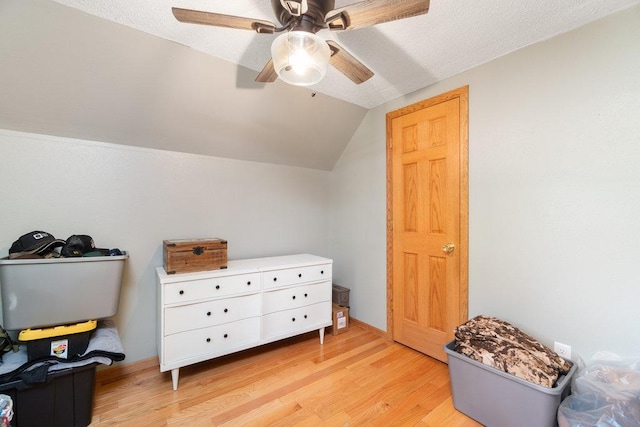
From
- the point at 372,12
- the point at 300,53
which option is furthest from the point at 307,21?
the point at 372,12

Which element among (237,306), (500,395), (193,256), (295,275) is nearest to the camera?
(500,395)

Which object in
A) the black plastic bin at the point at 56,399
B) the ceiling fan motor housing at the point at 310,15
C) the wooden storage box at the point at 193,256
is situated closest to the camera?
the ceiling fan motor housing at the point at 310,15

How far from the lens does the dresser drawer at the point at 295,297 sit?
2277mm

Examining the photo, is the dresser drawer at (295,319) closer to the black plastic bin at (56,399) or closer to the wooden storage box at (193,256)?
the wooden storage box at (193,256)

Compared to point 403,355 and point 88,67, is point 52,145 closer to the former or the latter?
point 88,67

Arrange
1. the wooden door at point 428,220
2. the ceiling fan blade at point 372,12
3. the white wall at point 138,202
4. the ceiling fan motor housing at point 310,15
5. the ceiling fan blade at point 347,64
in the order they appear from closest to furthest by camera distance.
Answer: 1. the ceiling fan blade at point 372,12
2. the ceiling fan motor housing at point 310,15
3. the ceiling fan blade at point 347,64
4. the white wall at point 138,202
5. the wooden door at point 428,220

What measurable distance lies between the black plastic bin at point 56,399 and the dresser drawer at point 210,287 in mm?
538

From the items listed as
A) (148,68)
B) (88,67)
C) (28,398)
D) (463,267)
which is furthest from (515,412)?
(88,67)

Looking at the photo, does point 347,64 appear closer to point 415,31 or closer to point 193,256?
point 415,31

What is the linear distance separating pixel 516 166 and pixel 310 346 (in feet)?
7.28

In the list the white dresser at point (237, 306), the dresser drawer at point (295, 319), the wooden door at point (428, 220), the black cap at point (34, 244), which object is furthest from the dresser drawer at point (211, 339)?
the wooden door at point (428, 220)

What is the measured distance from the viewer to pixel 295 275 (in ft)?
7.91

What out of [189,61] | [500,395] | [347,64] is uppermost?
[189,61]

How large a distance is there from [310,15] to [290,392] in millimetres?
2184
